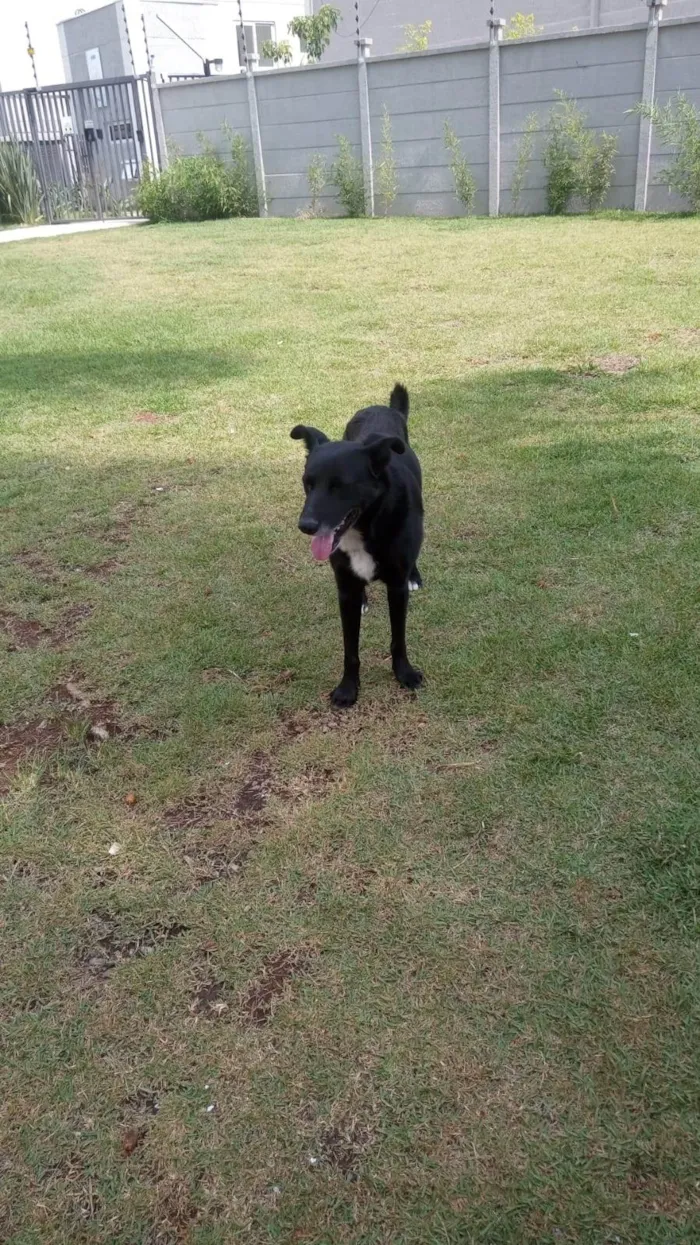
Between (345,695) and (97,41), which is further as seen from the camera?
(97,41)

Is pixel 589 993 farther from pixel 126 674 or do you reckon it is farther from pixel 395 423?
pixel 395 423

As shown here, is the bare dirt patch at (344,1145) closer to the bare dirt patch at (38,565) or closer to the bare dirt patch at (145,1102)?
the bare dirt patch at (145,1102)

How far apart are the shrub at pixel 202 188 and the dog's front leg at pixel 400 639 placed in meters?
13.7

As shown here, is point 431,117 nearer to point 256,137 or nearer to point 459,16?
point 256,137

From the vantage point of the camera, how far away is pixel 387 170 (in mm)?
13875

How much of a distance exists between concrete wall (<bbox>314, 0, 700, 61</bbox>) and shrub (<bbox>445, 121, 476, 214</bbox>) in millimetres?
8378

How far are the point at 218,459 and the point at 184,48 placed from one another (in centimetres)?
2692

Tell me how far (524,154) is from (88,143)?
8.32 m

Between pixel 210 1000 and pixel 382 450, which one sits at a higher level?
pixel 382 450

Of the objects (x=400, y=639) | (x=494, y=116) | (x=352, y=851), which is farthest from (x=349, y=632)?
(x=494, y=116)

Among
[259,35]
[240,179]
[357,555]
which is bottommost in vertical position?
[357,555]

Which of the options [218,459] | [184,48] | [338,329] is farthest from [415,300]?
[184,48]

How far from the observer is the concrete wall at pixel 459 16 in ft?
67.0

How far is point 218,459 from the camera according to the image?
196 inches
